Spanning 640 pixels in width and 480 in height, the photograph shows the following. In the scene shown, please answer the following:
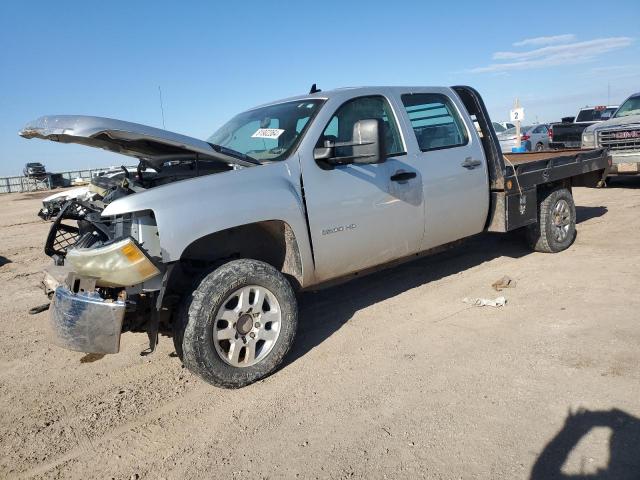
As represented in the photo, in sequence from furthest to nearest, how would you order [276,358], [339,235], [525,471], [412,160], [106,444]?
[412,160] < [339,235] < [276,358] < [106,444] < [525,471]

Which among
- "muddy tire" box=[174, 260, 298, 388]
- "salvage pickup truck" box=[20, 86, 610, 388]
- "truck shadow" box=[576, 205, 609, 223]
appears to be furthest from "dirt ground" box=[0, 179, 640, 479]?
"truck shadow" box=[576, 205, 609, 223]

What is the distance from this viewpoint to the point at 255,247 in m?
3.88

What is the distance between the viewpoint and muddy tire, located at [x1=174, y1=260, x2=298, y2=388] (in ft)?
10.4

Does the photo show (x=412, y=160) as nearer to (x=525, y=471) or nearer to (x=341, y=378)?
(x=341, y=378)

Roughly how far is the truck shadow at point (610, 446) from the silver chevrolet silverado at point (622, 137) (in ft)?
30.8

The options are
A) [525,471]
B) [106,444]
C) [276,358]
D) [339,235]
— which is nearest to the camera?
[525,471]

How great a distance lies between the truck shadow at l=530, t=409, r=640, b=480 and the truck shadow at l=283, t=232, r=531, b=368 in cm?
189

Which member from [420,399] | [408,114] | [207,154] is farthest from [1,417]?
[408,114]

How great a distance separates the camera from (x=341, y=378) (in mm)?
3438

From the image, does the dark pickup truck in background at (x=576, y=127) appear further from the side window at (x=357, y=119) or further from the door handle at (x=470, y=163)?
the side window at (x=357, y=119)

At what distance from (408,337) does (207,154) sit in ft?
6.98

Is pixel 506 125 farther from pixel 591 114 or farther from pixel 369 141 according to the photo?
pixel 369 141

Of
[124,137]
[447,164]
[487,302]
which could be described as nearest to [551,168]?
[447,164]

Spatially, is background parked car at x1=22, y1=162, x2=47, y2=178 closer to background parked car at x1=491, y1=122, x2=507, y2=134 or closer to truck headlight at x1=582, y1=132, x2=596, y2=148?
background parked car at x1=491, y1=122, x2=507, y2=134
